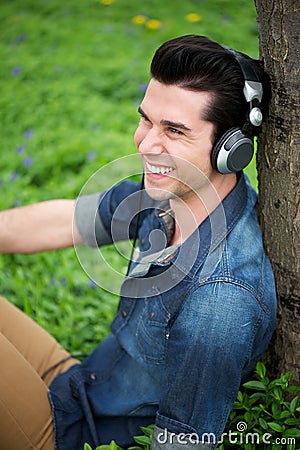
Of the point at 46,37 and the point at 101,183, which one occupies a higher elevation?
the point at 101,183

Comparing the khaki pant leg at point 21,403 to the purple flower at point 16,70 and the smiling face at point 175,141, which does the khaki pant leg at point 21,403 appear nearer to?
the smiling face at point 175,141

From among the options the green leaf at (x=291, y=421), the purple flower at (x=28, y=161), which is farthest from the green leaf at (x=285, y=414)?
the purple flower at (x=28, y=161)

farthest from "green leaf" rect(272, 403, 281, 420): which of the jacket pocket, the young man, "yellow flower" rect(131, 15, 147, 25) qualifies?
"yellow flower" rect(131, 15, 147, 25)

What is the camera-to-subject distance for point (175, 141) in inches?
65.4

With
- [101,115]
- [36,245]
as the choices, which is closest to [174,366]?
[36,245]

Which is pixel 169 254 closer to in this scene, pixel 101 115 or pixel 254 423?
pixel 254 423

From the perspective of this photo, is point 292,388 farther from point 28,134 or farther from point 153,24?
point 153,24

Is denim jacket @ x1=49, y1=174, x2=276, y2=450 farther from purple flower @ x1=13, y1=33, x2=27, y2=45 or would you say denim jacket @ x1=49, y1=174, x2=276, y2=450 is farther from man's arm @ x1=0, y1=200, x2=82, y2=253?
purple flower @ x1=13, y1=33, x2=27, y2=45

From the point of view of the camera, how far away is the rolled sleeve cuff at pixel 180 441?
5.32ft

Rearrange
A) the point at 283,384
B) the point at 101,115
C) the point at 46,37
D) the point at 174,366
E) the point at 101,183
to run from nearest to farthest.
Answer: the point at 174,366
the point at 283,384
the point at 101,183
the point at 101,115
the point at 46,37

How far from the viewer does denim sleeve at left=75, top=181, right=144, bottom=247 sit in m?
2.06

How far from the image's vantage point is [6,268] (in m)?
3.09

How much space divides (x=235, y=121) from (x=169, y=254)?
0.38 metres

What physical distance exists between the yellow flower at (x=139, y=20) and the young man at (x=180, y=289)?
305cm
